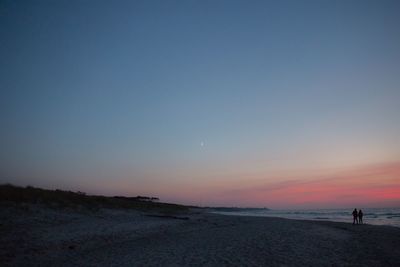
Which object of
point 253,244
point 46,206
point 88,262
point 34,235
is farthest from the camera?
point 46,206

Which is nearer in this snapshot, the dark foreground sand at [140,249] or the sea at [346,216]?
the dark foreground sand at [140,249]

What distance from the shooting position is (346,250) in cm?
1717

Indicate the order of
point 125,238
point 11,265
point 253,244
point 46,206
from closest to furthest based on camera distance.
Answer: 1. point 11,265
2. point 253,244
3. point 125,238
4. point 46,206

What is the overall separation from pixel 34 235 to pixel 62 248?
250 centimetres

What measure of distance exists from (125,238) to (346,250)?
12757 mm

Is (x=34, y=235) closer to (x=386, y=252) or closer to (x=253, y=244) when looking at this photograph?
(x=253, y=244)

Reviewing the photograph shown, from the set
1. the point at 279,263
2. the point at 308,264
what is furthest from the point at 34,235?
the point at 308,264

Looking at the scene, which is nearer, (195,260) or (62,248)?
(195,260)

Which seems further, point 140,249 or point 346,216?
point 346,216

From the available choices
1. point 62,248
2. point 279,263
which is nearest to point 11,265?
point 62,248

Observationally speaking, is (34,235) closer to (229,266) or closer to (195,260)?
(195,260)

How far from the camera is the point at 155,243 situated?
60.9 feet

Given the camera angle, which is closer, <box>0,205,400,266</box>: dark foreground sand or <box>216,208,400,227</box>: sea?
<box>0,205,400,266</box>: dark foreground sand

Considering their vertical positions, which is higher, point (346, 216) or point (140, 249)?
point (346, 216)
